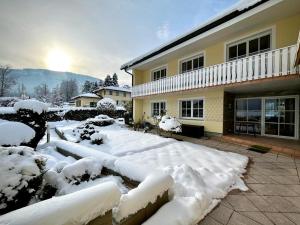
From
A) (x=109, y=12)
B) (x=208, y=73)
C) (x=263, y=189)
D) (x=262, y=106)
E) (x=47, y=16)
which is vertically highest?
(x=109, y=12)

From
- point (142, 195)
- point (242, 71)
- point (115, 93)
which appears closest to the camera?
point (142, 195)

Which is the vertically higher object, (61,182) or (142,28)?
(142,28)

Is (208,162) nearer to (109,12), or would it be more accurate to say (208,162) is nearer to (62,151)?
(62,151)

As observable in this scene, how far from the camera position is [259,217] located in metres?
2.58

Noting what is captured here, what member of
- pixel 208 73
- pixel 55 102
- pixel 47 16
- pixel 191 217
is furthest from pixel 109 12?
pixel 55 102

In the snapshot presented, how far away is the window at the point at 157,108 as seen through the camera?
1351 centimetres

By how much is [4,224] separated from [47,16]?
7.34 meters

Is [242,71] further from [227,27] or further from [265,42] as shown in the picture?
[227,27]

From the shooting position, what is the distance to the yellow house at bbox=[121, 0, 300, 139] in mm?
6465

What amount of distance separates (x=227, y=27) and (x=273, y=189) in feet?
22.8

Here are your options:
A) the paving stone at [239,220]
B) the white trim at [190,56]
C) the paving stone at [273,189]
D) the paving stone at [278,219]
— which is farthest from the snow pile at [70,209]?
the white trim at [190,56]

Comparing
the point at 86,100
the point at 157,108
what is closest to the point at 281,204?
the point at 157,108

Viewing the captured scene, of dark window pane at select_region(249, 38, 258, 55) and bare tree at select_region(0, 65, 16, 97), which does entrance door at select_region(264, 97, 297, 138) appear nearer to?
dark window pane at select_region(249, 38, 258, 55)

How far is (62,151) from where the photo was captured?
5.45 meters
